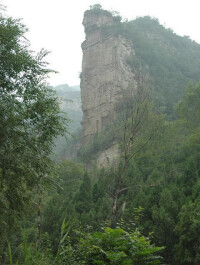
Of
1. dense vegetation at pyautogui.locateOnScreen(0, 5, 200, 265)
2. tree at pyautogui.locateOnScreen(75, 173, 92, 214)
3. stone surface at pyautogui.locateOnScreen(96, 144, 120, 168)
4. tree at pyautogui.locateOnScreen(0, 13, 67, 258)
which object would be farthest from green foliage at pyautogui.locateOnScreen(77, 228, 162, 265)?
stone surface at pyautogui.locateOnScreen(96, 144, 120, 168)

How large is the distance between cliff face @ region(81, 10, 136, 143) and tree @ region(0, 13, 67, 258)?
36592mm

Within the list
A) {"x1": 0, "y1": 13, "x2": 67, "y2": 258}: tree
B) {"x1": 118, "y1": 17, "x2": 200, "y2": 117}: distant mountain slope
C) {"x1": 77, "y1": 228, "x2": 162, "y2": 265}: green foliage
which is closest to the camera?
{"x1": 77, "y1": 228, "x2": 162, "y2": 265}: green foliage

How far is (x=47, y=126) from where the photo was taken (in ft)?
26.6

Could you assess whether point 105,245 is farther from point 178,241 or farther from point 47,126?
point 178,241

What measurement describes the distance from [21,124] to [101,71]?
4302 cm

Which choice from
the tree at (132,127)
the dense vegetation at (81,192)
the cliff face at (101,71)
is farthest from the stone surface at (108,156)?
the tree at (132,127)

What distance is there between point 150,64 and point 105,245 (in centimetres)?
4932

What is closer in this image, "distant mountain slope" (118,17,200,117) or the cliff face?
the cliff face

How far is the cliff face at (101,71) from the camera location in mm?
46188

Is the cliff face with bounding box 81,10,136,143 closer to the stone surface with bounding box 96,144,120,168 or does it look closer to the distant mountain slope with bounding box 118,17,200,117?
the distant mountain slope with bounding box 118,17,200,117

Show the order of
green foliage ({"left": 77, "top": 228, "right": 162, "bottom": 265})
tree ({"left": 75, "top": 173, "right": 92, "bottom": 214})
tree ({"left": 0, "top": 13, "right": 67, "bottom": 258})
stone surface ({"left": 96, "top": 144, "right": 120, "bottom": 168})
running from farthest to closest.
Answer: stone surface ({"left": 96, "top": 144, "right": 120, "bottom": 168}) < tree ({"left": 75, "top": 173, "right": 92, "bottom": 214}) < tree ({"left": 0, "top": 13, "right": 67, "bottom": 258}) < green foliage ({"left": 77, "top": 228, "right": 162, "bottom": 265})

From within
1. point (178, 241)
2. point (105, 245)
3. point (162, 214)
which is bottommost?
point (178, 241)

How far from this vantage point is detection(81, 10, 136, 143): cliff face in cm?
4619

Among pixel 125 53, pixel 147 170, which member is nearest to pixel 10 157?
pixel 147 170
